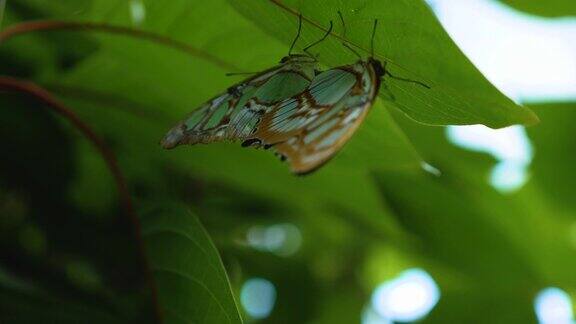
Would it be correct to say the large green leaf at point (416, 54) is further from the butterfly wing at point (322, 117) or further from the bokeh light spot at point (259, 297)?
the bokeh light spot at point (259, 297)

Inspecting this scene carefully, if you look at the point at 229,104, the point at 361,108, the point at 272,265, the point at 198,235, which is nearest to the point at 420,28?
the point at 361,108

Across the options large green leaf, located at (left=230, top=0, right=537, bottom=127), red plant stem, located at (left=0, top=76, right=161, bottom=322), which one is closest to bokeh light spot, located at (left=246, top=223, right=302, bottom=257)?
red plant stem, located at (left=0, top=76, right=161, bottom=322)

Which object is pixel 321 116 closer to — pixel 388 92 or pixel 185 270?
pixel 388 92

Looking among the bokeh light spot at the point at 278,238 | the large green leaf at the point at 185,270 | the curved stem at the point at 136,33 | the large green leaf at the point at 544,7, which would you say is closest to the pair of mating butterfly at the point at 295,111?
the large green leaf at the point at 185,270

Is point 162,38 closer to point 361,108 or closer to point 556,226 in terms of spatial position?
point 361,108

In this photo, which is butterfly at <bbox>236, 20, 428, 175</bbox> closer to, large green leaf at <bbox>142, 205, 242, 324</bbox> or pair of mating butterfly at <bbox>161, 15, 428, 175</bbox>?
pair of mating butterfly at <bbox>161, 15, 428, 175</bbox>

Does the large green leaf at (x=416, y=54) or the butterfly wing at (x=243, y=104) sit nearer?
the large green leaf at (x=416, y=54)
